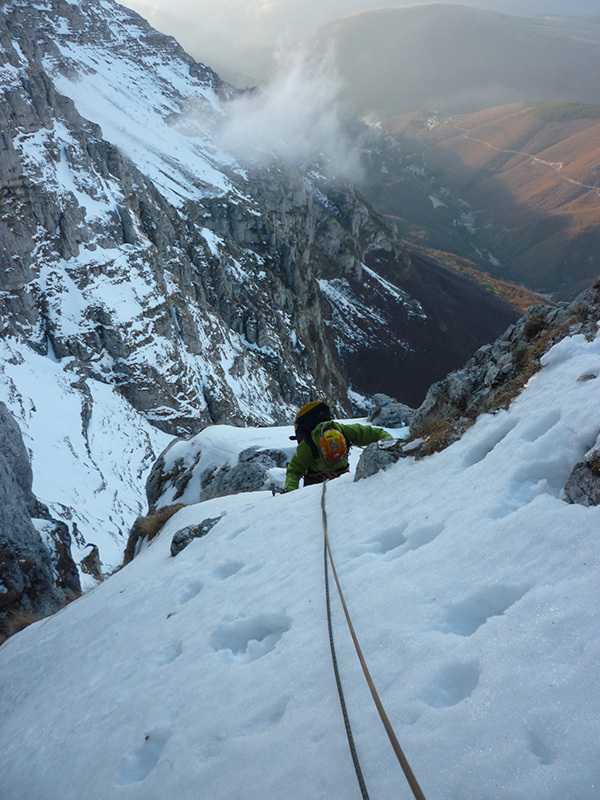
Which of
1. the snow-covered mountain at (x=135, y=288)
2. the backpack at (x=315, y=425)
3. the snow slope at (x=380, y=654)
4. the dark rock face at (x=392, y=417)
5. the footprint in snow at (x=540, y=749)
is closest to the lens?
the footprint in snow at (x=540, y=749)

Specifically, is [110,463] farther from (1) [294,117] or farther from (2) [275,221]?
(1) [294,117]

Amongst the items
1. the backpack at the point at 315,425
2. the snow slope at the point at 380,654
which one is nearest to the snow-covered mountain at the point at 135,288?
the backpack at the point at 315,425

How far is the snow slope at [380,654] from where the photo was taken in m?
2.76

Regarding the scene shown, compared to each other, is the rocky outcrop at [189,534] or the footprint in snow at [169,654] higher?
the footprint in snow at [169,654]

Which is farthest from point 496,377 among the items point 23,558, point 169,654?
point 23,558

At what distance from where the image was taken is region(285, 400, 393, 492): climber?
846 cm

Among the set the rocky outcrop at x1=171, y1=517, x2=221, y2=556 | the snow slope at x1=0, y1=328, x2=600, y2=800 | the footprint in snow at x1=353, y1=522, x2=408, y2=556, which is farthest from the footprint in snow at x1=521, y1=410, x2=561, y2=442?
the rocky outcrop at x1=171, y1=517, x2=221, y2=556

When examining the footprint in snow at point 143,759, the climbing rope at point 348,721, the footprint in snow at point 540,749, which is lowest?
the footprint in snow at point 143,759

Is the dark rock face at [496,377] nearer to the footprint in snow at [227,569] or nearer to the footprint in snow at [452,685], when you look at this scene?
the footprint in snow at [227,569]

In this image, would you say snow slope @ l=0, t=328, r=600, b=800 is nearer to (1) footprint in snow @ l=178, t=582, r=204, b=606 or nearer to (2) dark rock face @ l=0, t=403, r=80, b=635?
(1) footprint in snow @ l=178, t=582, r=204, b=606

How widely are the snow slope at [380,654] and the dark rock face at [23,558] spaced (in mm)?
5506

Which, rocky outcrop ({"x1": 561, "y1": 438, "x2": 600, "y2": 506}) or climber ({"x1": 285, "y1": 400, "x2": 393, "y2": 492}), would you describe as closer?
rocky outcrop ({"x1": 561, "y1": 438, "x2": 600, "y2": 506})

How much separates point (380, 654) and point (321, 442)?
Result: 496 cm

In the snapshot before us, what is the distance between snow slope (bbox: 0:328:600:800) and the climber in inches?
56.7
